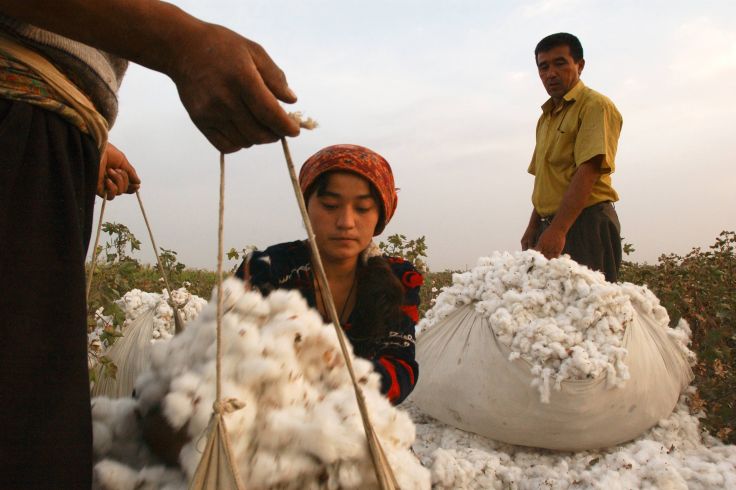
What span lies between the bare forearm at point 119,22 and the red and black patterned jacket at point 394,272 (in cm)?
105

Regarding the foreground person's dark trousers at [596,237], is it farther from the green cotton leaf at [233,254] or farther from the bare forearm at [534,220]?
the green cotton leaf at [233,254]

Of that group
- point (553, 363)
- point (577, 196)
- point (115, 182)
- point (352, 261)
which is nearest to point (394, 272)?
point (352, 261)

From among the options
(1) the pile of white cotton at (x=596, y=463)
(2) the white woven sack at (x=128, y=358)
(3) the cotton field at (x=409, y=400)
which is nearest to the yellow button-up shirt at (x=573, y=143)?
(3) the cotton field at (x=409, y=400)

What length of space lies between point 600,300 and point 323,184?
1.23 metres

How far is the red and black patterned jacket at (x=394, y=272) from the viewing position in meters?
1.75

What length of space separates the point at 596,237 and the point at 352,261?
1.58 metres

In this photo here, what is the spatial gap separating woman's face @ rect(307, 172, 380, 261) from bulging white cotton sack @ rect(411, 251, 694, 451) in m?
0.90

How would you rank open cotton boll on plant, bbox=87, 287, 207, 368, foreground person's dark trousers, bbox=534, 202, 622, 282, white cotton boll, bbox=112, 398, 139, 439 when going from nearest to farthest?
1. white cotton boll, bbox=112, 398, 139, 439
2. open cotton boll on plant, bbox=87, 287, 207, 368
3. foreground person's dark trousers, bbox=534, 202, 622, 282

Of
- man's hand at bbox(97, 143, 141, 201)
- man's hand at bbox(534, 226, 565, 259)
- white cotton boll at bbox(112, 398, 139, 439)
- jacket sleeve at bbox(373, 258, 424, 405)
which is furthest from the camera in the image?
man's hand at bbox(534, 226, 565, 259)

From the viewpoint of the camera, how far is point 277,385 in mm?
931

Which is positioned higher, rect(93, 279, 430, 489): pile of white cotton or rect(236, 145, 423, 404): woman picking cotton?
rect(236, 145, 423, 404): woman picking cotton

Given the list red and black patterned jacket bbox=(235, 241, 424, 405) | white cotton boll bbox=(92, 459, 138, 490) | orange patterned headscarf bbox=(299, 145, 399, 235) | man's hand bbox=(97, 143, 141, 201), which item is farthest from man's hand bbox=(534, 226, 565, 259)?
white cotton boll bbox=(92, 459, 138, 490)

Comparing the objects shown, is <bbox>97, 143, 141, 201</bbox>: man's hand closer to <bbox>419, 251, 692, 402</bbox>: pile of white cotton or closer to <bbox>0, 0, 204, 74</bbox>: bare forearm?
<bbox>0, 0, 204, 74</bbox>: bare forearm

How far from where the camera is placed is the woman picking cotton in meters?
1.82
